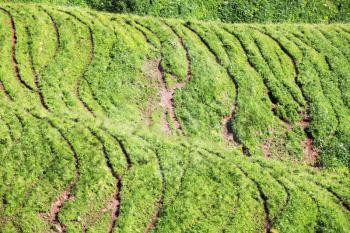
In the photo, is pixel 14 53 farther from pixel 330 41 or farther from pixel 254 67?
pixel 330 41

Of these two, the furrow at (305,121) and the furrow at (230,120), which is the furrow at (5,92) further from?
the furrow at (305,121)

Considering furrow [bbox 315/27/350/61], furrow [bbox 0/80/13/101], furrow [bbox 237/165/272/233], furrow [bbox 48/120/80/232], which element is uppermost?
furrow [bbox 315/27/350/61]

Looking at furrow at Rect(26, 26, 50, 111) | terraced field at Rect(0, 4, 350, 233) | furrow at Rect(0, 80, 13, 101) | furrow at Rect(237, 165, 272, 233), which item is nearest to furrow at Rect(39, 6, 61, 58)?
terraced field at Rect(0, 4, 350, 233)

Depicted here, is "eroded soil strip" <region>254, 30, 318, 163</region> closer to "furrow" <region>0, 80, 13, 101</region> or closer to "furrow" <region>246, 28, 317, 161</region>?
"furrow" <region>246, 28, 317, 161</region>

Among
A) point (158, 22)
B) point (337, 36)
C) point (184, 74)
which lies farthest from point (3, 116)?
point (337, 36)

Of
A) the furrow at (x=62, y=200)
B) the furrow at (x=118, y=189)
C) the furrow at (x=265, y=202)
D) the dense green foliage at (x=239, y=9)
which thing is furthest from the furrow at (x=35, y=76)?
the furrow at (x=265, y=202)

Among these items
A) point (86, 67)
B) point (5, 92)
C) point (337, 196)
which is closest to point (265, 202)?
point (337, 196)
